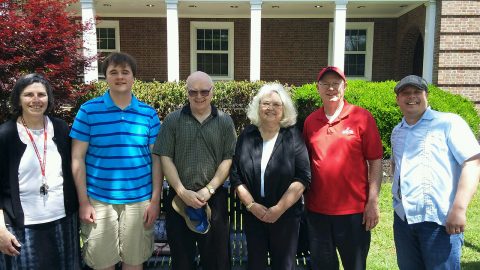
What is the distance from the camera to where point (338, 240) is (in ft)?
9.66

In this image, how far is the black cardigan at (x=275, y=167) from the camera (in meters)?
2.91

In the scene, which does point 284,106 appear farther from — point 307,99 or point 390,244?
point 307,99

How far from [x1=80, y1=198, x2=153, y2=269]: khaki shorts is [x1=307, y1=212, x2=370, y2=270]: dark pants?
1.26 m

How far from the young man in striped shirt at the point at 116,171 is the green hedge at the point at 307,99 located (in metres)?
5.93

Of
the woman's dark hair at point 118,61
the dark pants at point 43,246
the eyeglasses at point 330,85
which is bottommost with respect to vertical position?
the dark pants at point 43,246

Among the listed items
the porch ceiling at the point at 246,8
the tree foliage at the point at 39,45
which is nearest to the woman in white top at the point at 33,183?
the tree foliage at the point at 39,45

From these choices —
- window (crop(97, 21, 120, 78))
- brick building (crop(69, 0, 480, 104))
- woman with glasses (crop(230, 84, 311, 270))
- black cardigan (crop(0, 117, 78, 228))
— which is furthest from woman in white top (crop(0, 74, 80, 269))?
window (crop(97, 21, 120, 78))

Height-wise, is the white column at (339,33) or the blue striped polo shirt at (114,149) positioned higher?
the white column at (339,33)

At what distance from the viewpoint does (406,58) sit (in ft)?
51.0

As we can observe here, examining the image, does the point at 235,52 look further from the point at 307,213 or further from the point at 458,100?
the point at 307,213

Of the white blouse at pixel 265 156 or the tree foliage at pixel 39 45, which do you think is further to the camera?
the tree foliage at pixel 39 45

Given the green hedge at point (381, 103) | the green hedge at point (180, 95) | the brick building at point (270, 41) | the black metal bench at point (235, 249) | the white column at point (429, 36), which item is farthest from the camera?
the brick building at point (270, 41)

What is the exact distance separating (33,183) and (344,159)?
2.10 meters

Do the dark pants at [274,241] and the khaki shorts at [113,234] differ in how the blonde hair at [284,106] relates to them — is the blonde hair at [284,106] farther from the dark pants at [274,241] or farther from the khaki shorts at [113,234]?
the khaki shorts at [113,234]
